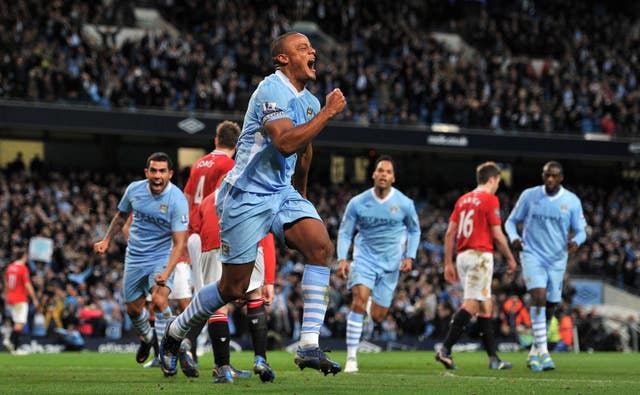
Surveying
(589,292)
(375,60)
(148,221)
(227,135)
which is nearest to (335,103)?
(227,135)

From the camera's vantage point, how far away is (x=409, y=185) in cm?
4141

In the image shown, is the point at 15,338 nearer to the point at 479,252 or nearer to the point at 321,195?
the point at 479,252

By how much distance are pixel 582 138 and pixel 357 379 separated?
31656 millimetres

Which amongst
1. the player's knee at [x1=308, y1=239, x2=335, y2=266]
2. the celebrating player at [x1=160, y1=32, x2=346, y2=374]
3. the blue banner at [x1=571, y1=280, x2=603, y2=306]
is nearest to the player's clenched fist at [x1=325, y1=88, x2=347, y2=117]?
the celebrating player at [x1=160, y1=32, x2=346, y2=374]

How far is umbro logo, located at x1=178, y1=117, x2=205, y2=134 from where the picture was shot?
1314 inches

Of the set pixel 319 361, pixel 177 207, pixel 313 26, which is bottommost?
pixel 319 361

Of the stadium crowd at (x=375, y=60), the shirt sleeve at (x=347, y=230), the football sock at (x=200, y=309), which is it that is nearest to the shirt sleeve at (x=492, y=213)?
the shirt sleeve at (x=347, y=230)

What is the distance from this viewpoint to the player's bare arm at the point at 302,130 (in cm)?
725

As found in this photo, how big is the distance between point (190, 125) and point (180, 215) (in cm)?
2277

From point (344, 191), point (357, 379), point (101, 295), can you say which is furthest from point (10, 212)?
point (357, 379)

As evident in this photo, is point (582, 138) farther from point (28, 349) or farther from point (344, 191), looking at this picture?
point (28, 349)

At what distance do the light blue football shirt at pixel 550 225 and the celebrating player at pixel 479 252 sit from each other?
1.14ft

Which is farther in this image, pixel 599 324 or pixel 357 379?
pixel 599 324

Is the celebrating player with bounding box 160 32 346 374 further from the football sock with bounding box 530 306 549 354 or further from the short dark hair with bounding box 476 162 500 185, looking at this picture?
the short dark hair with bounding box 476 162 500 185
